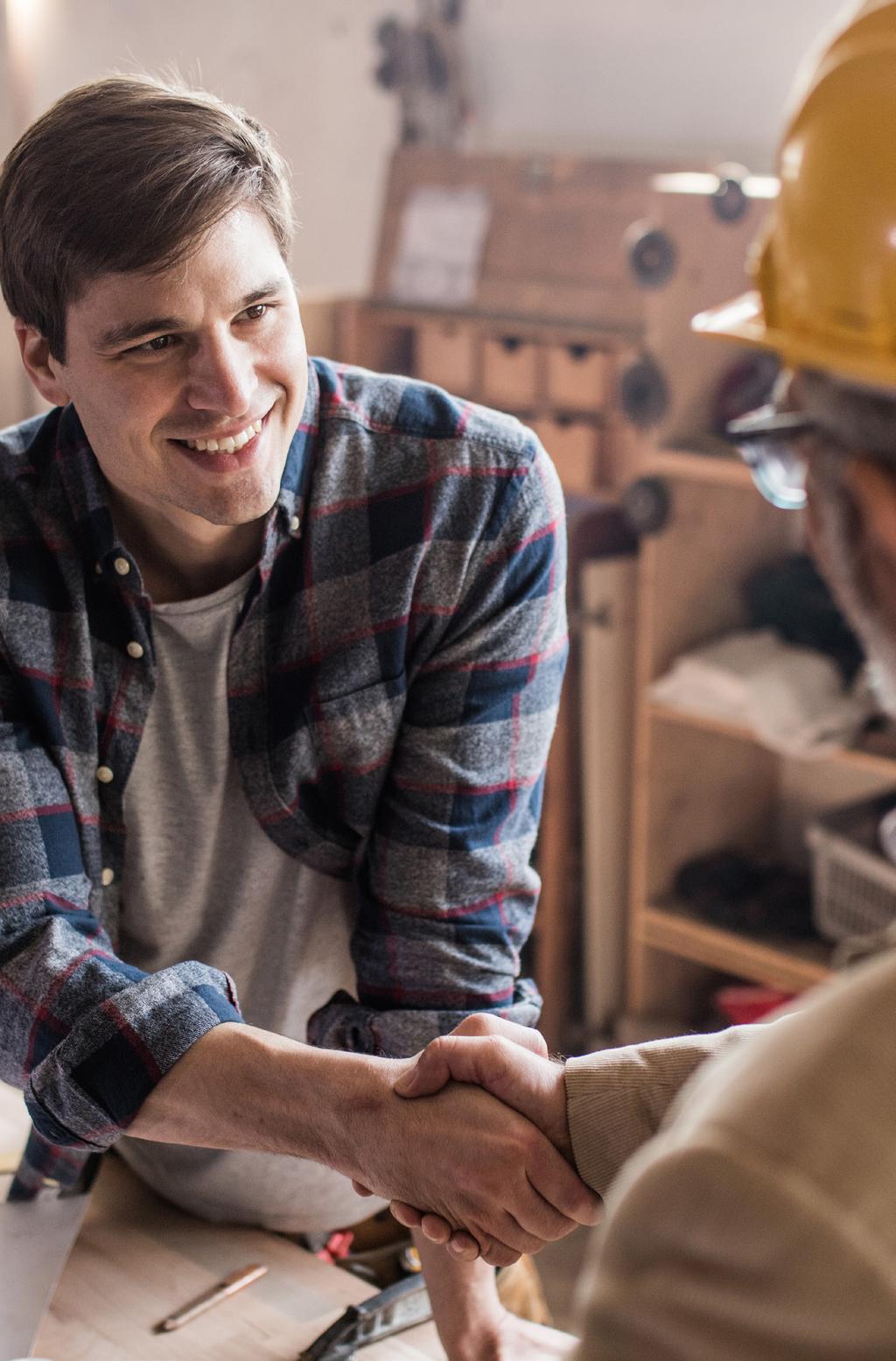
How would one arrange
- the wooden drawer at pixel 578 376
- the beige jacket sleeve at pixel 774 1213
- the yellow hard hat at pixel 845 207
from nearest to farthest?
1. the beige jacket sleeve at pixel 774 1213
2. the yellow hard hat at pixel 845 207
3. the wooden drawer at pixel 578 376

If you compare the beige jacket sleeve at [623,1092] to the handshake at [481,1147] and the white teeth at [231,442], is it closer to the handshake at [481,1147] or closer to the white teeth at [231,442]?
the handshake at [481,1147]

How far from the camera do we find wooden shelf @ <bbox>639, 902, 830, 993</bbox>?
2732mm

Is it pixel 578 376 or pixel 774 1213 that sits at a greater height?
pixel 774 1213

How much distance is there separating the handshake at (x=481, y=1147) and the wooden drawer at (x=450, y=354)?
207 cm

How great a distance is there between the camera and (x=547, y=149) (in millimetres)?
3248

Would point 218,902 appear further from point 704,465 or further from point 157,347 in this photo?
point 704,465

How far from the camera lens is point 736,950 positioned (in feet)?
9.29

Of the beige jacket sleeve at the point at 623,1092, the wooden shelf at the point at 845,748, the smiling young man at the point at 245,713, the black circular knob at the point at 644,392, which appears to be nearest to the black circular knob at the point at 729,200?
the black circular knob at the point at 644,392

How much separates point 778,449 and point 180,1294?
950mm

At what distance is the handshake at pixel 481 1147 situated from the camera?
1231 mm

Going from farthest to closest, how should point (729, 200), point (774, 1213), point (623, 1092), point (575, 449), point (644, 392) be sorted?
1. point (575, 449)
2. point (644, 392)
3. point (729, 200)
4. point (623, 1092)
5. point (774, 1213)

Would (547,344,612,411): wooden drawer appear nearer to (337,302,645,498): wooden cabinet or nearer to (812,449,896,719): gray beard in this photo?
(337,302,645,498): wooden cabinet

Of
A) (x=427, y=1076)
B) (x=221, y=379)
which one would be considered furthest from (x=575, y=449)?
(x=427, y=1076)

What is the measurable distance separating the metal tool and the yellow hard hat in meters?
0.91
